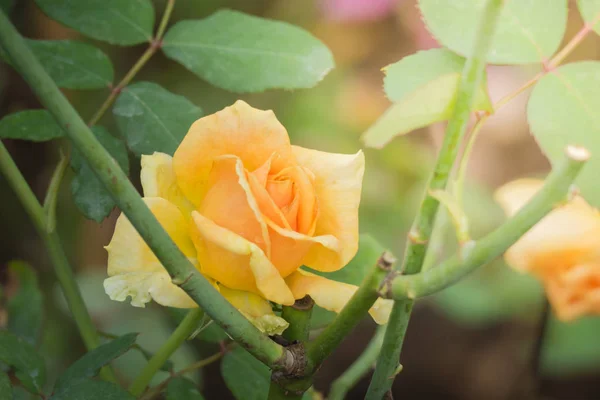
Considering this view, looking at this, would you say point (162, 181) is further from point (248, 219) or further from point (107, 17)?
point (107, 17)

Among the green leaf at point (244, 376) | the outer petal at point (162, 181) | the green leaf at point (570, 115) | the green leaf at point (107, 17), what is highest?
the green leaf at point (570, 115)

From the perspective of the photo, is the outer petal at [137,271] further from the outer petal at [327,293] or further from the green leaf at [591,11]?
the green leaf at [591,11]

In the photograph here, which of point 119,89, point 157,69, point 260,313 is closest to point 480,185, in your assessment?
point 157,69

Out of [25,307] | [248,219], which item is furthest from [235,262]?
[25,307]

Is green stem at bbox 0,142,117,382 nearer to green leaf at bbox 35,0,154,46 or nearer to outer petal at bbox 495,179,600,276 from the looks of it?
green leaf at bbox 35,0,154,46

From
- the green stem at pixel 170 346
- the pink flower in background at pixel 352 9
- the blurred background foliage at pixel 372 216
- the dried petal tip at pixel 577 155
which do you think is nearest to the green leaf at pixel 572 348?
the blurred background foliage at pixel 372 216

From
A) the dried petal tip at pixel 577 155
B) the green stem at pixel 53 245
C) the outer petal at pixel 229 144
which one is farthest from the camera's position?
the green stem at pixel 53 245
